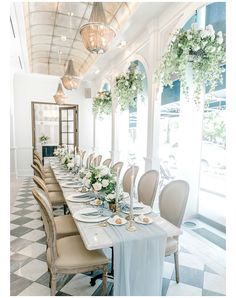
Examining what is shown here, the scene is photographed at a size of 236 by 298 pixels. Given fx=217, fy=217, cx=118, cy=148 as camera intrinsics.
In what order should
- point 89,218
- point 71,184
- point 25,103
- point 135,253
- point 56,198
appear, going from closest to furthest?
1. point 135,253
2. point 89,218
3. point 71,184
4. point 56,198
5. point 25,103

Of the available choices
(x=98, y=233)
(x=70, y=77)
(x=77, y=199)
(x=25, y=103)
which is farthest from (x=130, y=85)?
(x=25, y=103)

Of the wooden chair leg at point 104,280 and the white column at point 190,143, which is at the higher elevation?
the white column at point 190,143

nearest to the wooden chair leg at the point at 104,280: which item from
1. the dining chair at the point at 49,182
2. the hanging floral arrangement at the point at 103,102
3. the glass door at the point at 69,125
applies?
the dining chair at the point at 49,182

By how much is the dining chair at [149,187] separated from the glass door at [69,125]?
616 centimetres

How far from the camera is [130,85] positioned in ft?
15.1

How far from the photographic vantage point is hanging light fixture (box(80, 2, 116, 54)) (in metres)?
2.36

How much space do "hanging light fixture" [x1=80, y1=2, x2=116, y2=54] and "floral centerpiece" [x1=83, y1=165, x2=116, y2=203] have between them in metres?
1.39

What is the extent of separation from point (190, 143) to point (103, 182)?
2075mm

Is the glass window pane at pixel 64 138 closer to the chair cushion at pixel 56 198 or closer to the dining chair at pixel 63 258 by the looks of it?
the chair cushion at pixel 56 198

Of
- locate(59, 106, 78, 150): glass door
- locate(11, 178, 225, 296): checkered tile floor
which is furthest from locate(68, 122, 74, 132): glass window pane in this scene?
locate(11, 178, 225, 296): checkered tile floor

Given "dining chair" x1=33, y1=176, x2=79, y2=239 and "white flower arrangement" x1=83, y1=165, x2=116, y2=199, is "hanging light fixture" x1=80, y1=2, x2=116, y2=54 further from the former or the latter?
"dining chair" x1=33, y1=176, x2=79, y2=239

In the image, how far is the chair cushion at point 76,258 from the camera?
1.72 meters

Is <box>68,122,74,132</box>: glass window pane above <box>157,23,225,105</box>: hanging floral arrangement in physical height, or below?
below

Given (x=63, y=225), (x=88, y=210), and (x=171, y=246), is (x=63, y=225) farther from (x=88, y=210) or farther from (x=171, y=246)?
(x=171, y=246)
